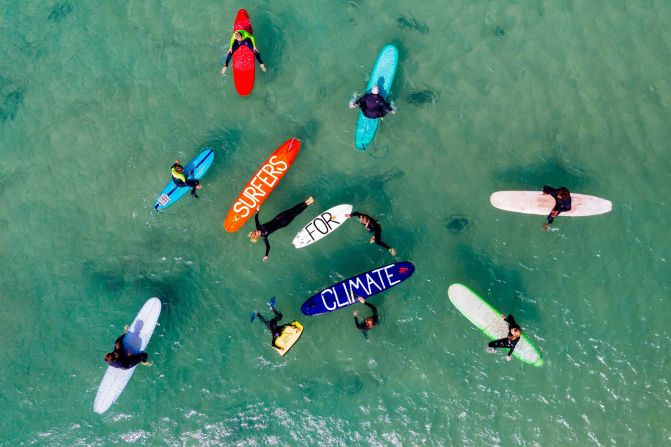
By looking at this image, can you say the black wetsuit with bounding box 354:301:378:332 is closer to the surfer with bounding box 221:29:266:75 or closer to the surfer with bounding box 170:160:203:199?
the surfer with bounding box 170:160:203:199

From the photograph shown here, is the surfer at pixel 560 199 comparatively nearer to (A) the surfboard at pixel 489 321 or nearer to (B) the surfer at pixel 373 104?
(A) the surfboard at pixel 489 321

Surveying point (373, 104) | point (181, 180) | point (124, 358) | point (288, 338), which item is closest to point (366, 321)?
point (288, 338)

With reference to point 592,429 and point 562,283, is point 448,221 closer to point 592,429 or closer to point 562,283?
point 562,283

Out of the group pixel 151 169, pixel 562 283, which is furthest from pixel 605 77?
pixel 151 169

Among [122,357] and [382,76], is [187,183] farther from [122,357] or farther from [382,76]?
[382,76]

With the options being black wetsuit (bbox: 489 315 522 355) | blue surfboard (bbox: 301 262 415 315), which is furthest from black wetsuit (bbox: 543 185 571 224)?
blue surfboard (bbox: 301 262 415 315)

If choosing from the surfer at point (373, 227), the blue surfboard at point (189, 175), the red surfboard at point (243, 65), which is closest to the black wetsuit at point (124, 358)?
the blue surfboard at point (189, 175)
